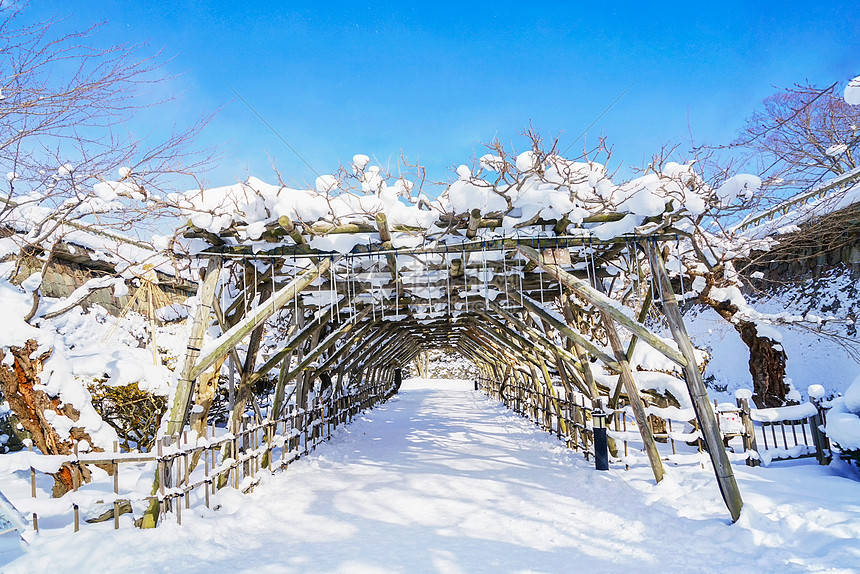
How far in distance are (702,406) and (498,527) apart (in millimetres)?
2253

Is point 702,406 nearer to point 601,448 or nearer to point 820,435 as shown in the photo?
point 601,448

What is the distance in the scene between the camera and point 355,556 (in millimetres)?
3895

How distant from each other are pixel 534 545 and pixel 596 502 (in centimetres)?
159

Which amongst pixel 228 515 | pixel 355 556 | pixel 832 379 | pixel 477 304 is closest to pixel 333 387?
pixel 477 304

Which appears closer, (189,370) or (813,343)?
(189,370)

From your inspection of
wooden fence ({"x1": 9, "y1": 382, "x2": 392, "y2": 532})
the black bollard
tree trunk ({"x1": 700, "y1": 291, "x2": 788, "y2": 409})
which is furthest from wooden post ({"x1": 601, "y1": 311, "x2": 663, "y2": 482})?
wooden fence ({"x1": 9, "y1": 382, "x2": 392, "y2": 532})

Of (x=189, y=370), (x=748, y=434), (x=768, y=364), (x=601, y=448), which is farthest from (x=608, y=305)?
(x=768, y=364)

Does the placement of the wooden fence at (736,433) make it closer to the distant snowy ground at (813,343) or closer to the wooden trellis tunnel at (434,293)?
the wooden trellis tunnel at (434,293)

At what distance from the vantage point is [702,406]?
485 cm

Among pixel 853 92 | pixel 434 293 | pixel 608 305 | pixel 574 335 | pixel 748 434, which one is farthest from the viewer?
pixel 434 293

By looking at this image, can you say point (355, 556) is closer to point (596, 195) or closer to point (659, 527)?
point (659, 527)

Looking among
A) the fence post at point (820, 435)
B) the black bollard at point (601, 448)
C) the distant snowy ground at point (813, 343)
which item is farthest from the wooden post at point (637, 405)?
the distant snowy ground at point (813, 343)

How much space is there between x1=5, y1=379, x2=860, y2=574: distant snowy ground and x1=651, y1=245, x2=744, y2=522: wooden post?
205 millimetres

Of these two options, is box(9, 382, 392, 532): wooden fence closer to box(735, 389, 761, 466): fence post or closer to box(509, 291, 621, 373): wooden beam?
box(509, 291, 621, 373): wooden beam
